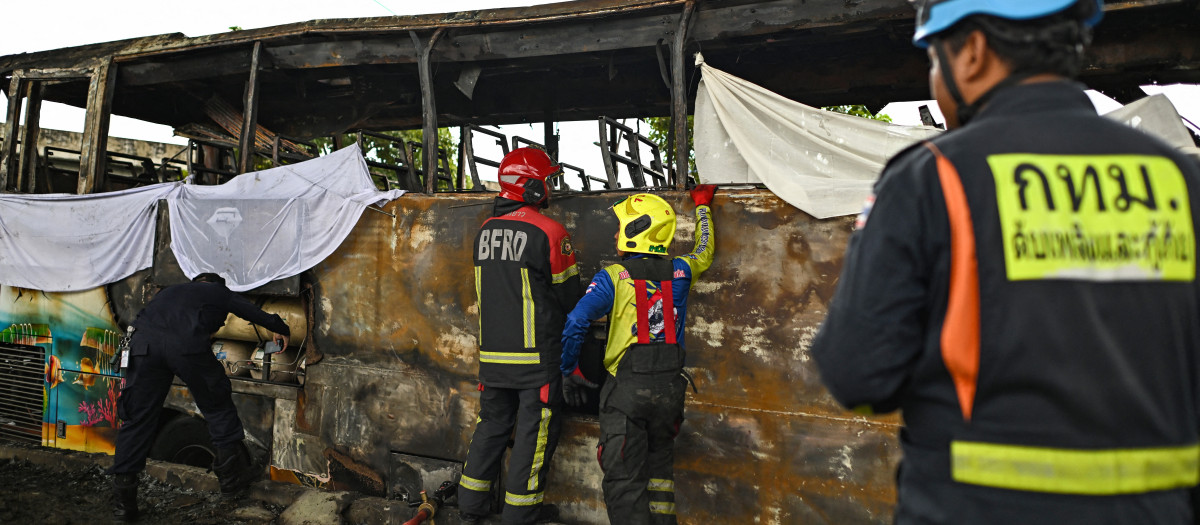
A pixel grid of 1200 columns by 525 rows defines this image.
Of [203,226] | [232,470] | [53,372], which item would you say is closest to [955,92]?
[232,470]

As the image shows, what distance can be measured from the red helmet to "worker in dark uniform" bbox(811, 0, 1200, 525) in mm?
3470

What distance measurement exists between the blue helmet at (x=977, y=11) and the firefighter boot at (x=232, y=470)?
18.4ft

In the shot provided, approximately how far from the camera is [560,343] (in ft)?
14.7

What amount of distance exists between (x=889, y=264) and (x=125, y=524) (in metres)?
5.96

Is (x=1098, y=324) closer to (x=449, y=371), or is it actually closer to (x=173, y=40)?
(x=449, y=371)

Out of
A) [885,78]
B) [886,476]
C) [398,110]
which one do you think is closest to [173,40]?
[398,110]

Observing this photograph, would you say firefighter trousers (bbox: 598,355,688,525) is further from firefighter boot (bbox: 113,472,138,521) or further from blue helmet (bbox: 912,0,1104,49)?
firefighter boot (bbox: 113,472,138,521)

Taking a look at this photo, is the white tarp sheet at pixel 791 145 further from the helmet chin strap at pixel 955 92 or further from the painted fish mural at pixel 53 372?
the painted fish mural at pixel 53 372

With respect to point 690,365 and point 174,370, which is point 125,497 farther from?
point 690,365

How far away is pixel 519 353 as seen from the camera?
4.36 meters

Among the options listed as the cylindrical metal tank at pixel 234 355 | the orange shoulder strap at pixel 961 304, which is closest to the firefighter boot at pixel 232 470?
the cylindrical metal tank at pixel 234 355

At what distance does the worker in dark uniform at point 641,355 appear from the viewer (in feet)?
12.8

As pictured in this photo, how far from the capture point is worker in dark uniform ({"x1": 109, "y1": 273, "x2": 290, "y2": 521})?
513 centimetres

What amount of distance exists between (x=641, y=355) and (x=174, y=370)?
3.63m
